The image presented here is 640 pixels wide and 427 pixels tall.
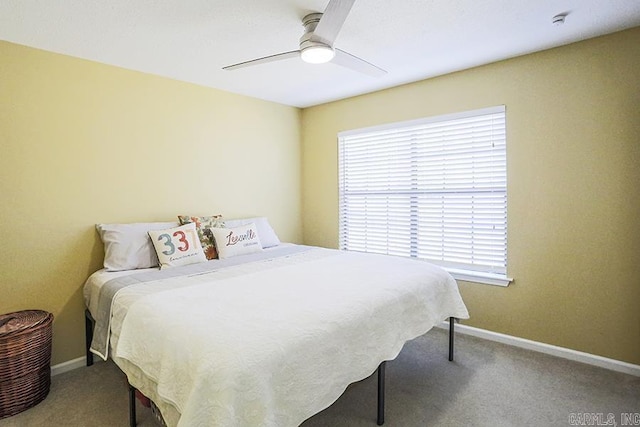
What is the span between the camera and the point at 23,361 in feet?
6.89

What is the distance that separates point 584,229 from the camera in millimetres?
2566

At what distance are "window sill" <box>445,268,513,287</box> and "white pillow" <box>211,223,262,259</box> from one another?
1899mm

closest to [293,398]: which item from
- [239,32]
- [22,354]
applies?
[22,354]

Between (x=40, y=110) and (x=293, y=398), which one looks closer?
(x=293, y=398)

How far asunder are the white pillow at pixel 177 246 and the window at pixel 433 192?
1.87 metres

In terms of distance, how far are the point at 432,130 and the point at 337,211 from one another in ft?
4.77

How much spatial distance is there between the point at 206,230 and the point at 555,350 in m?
3.08

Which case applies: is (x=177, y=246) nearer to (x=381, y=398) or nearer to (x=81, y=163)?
(x=81, y=163)

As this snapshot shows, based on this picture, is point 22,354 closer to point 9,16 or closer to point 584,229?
point 9,16

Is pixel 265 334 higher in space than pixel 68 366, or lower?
higher

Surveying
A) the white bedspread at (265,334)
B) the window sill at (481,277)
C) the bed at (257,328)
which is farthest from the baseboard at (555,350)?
the white bedspread at (265,334)

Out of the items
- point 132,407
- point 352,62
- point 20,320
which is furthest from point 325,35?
point 20,320

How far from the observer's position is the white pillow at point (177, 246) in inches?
105

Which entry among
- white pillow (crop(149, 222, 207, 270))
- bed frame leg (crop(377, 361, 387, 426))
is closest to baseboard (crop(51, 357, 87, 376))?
white pillow (crop(149, 222, 207, 270))
